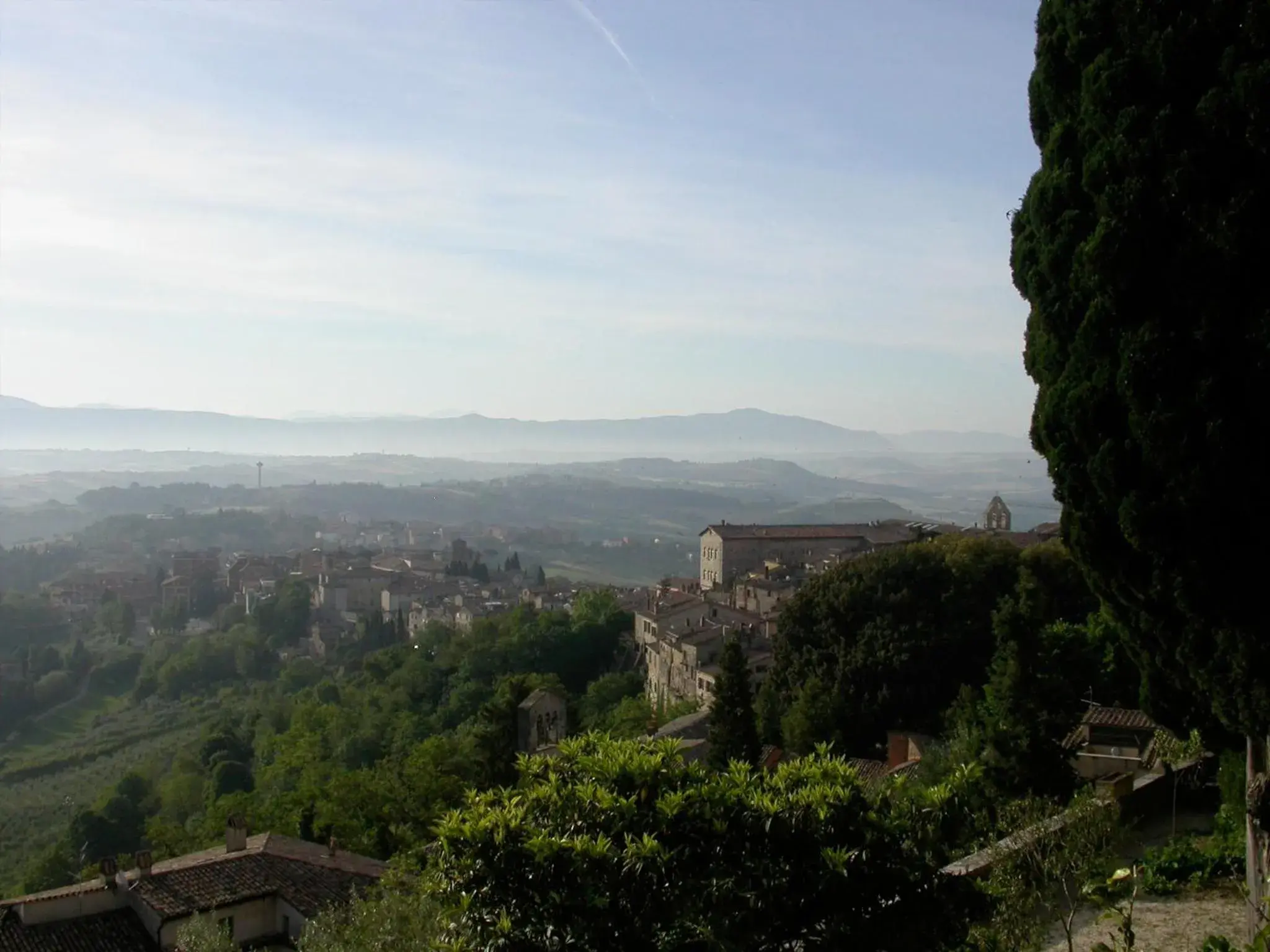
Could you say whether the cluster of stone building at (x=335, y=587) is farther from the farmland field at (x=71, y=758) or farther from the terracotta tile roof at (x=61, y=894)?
the terracotta tile roof at (x=61, y=894)

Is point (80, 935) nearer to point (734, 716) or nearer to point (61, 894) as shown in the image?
point (61, 894)

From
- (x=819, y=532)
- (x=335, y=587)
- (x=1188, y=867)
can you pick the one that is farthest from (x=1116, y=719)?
(x=335, y=587)

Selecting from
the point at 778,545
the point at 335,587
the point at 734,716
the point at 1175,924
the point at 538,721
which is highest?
the point at 1175,924

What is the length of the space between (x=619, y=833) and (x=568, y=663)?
40162 millimetres

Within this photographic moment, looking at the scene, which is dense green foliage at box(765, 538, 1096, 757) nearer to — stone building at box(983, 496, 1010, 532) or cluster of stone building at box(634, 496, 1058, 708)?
cluster of stone building at box(634, 496, 1058, 708)

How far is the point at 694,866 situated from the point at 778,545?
173 feet

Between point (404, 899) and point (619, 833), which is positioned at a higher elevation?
point (619, 833)

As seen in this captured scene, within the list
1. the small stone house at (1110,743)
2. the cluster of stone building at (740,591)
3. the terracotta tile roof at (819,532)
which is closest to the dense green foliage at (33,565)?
the terracotta tile roof at (819,532)

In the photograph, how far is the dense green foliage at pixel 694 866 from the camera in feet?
16.0

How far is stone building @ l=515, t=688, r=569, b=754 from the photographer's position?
26688 mm

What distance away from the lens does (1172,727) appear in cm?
735

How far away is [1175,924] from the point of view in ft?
24.3

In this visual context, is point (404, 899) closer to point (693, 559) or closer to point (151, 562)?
point (693, 559)

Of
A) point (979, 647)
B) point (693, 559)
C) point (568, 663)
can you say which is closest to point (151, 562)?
point (693, 559)
